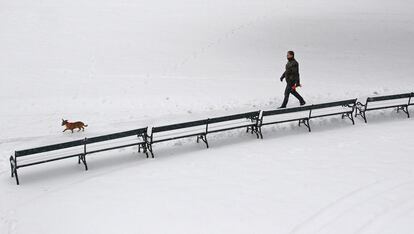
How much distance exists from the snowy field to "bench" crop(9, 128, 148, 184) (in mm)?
251

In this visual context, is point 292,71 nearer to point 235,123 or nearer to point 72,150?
point 235,123

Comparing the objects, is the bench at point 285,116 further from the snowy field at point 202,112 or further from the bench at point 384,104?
the bench at point 384,104

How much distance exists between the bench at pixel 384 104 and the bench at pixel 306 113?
1.12 ft

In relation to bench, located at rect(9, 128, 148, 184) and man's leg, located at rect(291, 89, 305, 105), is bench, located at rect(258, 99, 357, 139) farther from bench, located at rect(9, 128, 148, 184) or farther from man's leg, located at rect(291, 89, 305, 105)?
bench, located at rect(9, 128, 148, 184)

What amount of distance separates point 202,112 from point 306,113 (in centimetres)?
314

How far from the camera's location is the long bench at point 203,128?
34.9ft

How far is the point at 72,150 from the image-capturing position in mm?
10484

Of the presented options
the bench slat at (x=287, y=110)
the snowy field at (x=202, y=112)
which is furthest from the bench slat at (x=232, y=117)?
the snowy field at (x=202, y=112)

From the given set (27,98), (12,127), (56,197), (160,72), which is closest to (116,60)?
(160,72)

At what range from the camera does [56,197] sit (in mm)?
8648

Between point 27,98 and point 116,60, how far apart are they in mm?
4379

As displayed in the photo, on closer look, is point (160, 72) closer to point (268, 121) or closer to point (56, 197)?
point (268, 121)

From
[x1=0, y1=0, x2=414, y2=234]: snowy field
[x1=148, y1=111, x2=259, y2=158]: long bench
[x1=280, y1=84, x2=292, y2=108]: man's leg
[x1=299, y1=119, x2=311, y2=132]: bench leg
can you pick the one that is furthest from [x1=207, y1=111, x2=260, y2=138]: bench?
[x1=280, y1=84, x2=292, y2=108]: man's leg

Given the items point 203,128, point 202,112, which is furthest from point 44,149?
point 202,112
